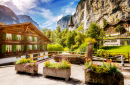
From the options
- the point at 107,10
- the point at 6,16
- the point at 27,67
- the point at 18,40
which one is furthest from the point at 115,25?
the point at 6,16

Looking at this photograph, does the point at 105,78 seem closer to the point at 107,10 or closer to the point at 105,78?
the point at 105,78

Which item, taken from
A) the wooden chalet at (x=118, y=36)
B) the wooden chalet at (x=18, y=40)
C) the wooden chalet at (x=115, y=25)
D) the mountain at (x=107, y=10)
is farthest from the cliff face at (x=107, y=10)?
the wooden chalet at (x=18, y=40)

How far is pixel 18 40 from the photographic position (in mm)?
14969

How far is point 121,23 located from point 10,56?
54191mm

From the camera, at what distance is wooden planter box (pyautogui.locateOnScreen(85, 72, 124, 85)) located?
3.92m

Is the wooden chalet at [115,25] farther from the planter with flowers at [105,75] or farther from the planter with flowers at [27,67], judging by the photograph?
the planter with flowers at [27,67]

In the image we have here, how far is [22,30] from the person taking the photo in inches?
616

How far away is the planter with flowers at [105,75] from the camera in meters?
3.94

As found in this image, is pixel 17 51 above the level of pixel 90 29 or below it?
below

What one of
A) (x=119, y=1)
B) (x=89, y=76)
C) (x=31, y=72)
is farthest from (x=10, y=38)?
(x=119, y=1)

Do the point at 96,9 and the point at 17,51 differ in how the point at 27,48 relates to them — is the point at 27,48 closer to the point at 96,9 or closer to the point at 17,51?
the point at 17,51

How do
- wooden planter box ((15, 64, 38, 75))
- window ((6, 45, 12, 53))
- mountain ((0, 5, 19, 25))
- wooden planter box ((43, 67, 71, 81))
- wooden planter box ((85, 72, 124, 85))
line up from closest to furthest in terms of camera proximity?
wooden planter box ((85, 72, 124, 85))
wooden planter box ((43, 67, 71, 81))
wooden planter box ((15, 64, 38, 75))
window ((6, 45, 12, 53))
mountain ((0, 5, 19, 25))

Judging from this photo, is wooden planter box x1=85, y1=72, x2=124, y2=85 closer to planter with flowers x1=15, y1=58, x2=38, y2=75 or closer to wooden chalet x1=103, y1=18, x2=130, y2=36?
planter with flowers x1=15, y1=58, x2=38, y2=75

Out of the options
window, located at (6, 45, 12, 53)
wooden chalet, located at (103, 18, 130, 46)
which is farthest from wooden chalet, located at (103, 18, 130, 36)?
window, located at (6, 45, 12, 53)
